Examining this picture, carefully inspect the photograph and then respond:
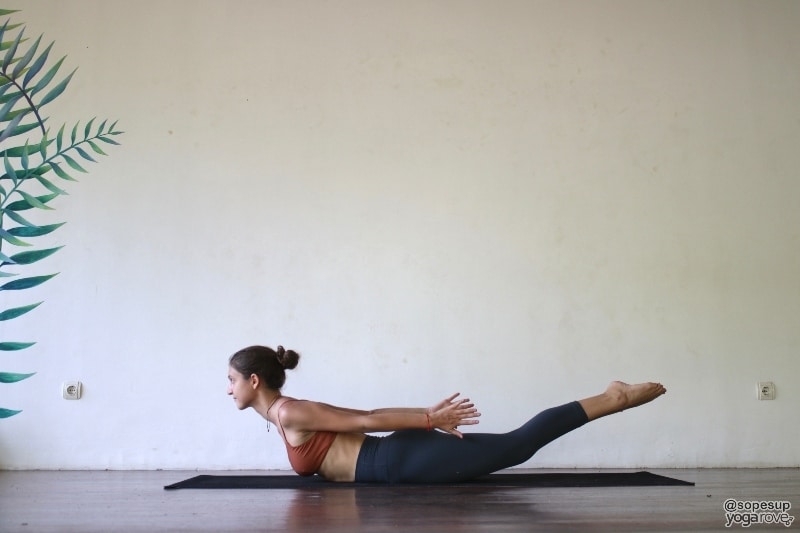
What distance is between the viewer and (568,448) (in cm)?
409

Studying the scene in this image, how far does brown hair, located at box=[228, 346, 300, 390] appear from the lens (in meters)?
3.04

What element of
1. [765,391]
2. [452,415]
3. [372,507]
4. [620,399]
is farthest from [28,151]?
[765,391]

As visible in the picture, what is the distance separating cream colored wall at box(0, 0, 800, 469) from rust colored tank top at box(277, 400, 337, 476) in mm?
1008

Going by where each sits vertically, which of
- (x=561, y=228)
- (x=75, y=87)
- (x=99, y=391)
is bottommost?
(x=99, y=391)

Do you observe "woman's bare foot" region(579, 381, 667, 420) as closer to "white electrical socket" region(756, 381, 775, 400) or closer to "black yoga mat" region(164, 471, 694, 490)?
"black yoga mat" region(164, 471, 694, 490)

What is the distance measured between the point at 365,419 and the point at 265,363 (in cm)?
51

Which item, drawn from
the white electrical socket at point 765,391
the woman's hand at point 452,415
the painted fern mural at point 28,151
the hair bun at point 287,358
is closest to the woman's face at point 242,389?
the hair bun at point 287,358

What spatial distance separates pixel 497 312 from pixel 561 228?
0.67m

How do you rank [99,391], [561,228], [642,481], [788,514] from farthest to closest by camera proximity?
[561,228] → [99,391] → [642,481] → [788,514]

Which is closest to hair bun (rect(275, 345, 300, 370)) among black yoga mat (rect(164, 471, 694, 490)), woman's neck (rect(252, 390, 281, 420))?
woman's neck (rect(252, 390, 281, 420))

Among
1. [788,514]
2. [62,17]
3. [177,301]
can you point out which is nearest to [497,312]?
[177,301]

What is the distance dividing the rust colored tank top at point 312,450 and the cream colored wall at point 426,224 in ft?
3.31

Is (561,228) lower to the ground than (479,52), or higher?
lower

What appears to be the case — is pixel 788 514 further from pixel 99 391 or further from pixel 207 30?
pixel 207 30
